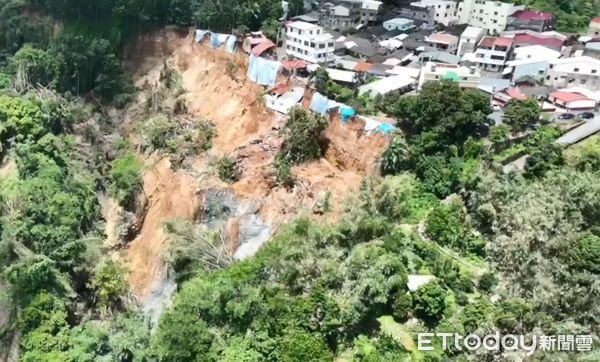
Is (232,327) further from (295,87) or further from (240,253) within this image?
(295,87)

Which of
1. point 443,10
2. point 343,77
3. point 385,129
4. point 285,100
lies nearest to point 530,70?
point 343,77

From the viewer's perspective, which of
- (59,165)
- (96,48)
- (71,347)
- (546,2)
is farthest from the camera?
(546,2)

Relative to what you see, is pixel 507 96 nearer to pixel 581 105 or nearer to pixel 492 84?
pixel 492 84

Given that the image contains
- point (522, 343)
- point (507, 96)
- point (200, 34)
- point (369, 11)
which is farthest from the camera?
point (369, 11)

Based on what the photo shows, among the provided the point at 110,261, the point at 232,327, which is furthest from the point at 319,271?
the point at 110,261

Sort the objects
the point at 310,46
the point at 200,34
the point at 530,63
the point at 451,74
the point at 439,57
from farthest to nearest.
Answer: the point at 200,34
the point at 439,57
the point at 310,46
the point at 530,63
the point at 451,74

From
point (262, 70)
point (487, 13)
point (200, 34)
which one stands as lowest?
point (262, 70)
